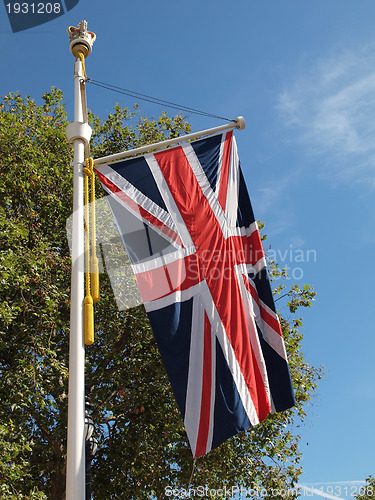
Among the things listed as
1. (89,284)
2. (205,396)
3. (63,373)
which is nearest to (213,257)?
(89,284)

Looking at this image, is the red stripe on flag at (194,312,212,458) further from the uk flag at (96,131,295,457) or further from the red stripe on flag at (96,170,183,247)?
the red stripe on flag at (96,170,183,247)

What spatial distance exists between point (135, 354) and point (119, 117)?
804 cm

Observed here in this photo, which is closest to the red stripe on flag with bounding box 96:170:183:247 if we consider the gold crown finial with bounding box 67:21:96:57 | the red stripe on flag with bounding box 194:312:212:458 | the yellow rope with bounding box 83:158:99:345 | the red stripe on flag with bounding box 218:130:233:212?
the yellow rope with bounding box 83:158:99:345

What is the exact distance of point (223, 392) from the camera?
5.89m

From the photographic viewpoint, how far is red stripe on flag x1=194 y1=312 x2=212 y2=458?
18.2ft

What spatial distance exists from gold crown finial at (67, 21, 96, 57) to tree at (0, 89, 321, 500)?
4.61m

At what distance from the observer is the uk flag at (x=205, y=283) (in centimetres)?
580

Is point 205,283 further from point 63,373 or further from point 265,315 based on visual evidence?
point 63,373

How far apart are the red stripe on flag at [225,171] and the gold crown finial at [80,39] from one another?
7.74ft

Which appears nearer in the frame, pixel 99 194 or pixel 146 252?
pixel 146 252

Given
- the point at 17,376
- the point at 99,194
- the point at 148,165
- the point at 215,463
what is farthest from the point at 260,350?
the point at 99,194

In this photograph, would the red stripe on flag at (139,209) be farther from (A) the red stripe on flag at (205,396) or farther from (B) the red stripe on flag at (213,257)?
A: (A) the red stripe on flag at (205,396)

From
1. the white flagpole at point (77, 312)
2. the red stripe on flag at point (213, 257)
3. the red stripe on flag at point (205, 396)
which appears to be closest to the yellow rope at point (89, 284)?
the white flagpole at point (77, 312)

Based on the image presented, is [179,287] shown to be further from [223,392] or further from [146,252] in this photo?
[223,392]
